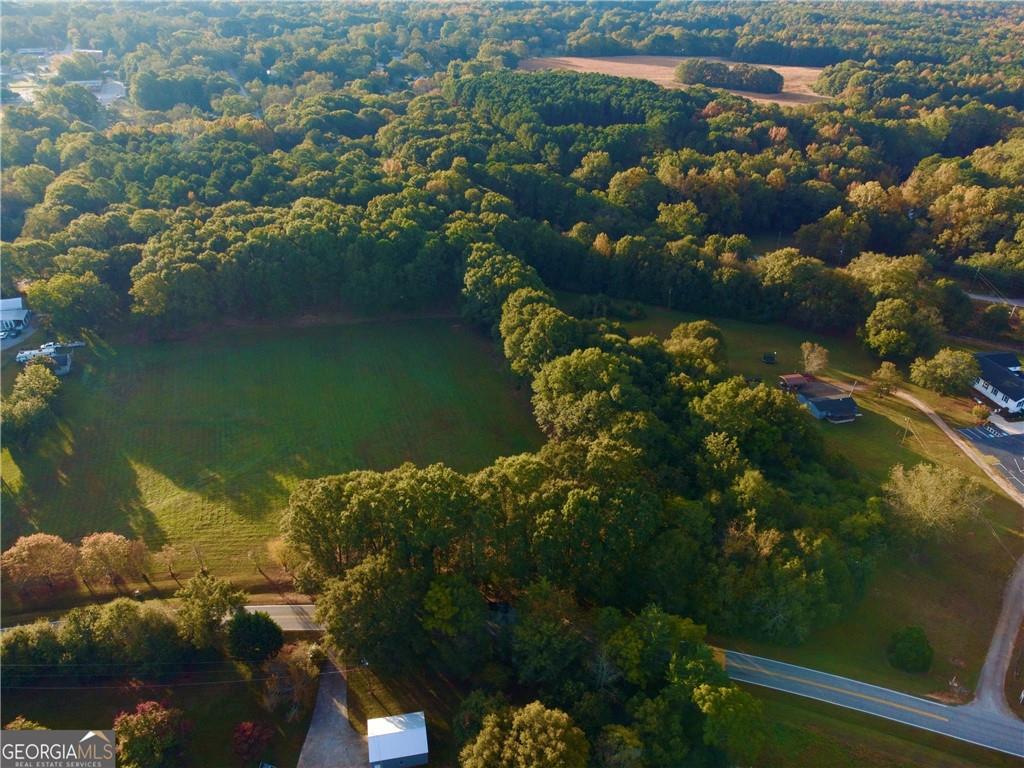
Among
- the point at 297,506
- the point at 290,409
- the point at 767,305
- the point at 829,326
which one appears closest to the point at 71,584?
the point at 297,506

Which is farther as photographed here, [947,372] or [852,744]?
[947,372]

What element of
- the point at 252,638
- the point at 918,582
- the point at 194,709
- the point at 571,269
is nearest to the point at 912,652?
the point at 918,582

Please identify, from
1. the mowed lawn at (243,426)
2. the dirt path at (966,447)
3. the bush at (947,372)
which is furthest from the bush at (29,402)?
the bush at (947,372)

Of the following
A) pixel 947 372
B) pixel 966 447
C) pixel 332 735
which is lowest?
pixel 332 735

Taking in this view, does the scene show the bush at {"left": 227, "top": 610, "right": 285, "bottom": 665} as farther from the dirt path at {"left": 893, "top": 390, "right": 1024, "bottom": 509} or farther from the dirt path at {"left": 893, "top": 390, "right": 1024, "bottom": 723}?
the dirt path at {"left": 893, "top": 390, "right": 1024, "bottom": 509}

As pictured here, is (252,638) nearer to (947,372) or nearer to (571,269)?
(571,269)
